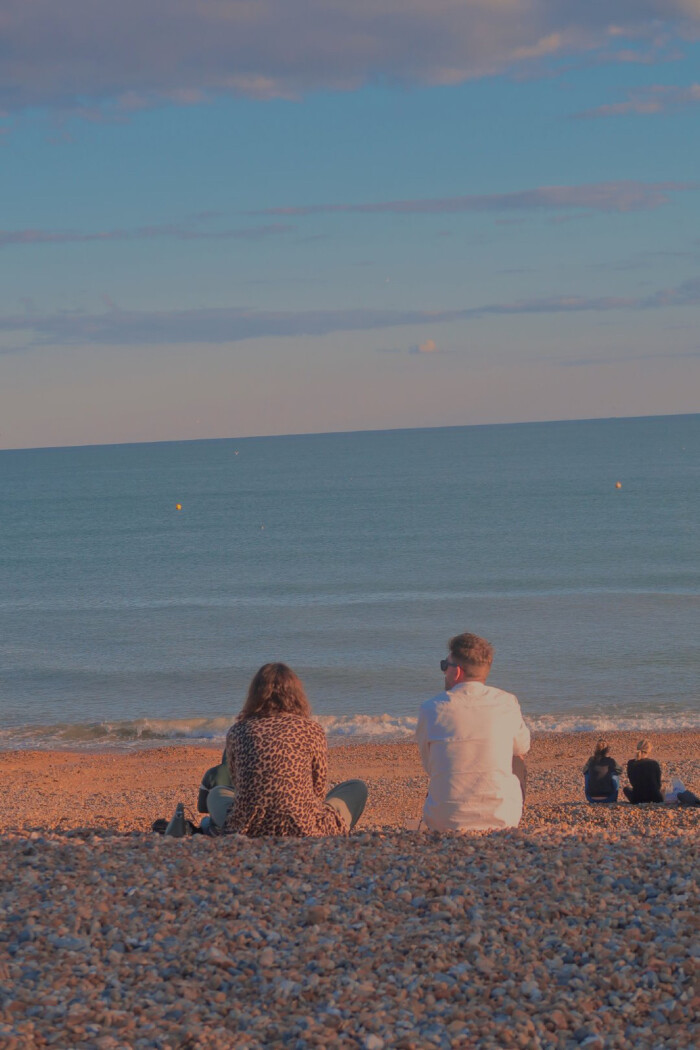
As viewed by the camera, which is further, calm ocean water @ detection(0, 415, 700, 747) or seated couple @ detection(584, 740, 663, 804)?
calm ocean water @ detection(0, 415, 700, 747)

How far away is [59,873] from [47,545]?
62.6 metres

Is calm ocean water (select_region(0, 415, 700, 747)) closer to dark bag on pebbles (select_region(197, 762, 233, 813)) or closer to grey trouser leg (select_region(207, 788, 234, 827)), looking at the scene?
dark bag on pebbles (select_region(197, 762, 233, 813))

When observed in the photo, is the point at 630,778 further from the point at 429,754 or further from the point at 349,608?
the point at 349,608

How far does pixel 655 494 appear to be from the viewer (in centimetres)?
8306

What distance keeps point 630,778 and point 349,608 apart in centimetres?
2524

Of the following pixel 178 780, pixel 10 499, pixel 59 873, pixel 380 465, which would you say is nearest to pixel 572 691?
pixel 178 780

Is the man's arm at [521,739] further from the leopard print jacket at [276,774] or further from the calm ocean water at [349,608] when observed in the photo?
the calm ocean water at [349,608]

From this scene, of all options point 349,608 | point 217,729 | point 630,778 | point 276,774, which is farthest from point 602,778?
point 349,608

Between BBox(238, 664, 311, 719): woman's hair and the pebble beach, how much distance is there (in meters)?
0.73

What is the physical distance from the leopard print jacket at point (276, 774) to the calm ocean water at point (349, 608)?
13699 millimetres

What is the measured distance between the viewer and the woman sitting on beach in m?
5.77

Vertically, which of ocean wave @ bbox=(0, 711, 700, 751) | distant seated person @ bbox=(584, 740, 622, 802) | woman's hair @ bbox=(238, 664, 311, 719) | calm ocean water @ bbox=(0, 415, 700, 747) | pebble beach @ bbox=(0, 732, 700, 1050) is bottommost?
pebble beach @ bbox=(0, 732, 700, 1050)

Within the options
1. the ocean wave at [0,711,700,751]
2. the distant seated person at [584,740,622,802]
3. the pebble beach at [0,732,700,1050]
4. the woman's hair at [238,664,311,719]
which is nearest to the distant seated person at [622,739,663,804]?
the distant seated person at [584,740,622,802]

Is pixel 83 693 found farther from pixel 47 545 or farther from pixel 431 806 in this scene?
pixel 47 545
